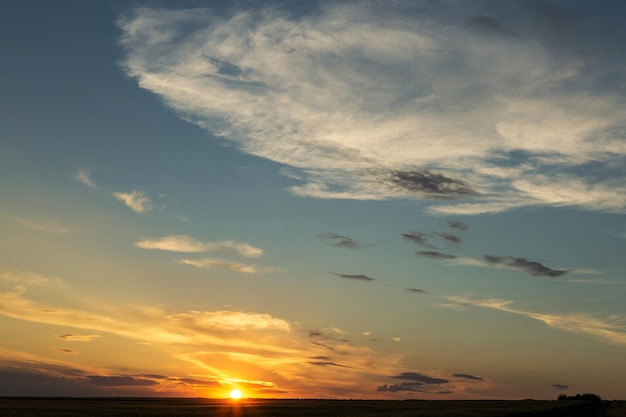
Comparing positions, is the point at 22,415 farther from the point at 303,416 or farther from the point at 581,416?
the point at 581,416

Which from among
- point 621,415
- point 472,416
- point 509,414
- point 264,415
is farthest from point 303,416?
point 621,415

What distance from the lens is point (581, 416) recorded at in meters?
101

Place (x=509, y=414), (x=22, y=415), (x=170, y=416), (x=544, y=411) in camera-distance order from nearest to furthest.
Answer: (x=22, y=415) → (x=170, y=416) → (x=509, y=414) → (x=544, y=411)

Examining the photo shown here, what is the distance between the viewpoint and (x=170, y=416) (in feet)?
292

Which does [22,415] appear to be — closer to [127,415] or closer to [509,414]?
[127,415]

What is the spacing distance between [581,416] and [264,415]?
4881 cm

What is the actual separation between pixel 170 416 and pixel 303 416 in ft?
64.9

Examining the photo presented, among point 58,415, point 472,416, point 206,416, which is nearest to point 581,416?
point 472,416

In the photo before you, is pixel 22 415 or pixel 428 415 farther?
pixel 428 415

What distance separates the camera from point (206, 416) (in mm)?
93625

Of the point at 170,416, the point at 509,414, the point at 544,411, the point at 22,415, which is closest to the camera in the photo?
the point at 22,415

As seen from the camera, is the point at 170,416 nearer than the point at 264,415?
Yes

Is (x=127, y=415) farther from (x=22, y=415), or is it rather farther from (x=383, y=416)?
(x=383, y=416)

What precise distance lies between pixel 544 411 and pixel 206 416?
56.2 meters
